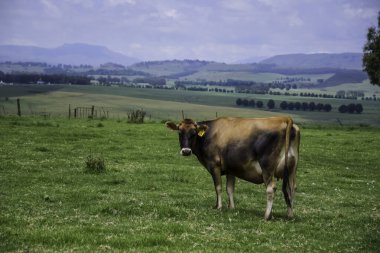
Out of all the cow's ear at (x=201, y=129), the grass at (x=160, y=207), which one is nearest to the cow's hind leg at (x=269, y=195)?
the grass at (x=160, y=207)

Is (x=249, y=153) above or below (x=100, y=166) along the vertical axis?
above

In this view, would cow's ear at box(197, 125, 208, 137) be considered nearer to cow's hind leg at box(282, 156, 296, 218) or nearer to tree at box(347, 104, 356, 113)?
cow's hind leg at box(282, 156, 296, 218)

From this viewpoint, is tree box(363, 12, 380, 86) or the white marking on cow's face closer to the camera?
the white marking on cow's face

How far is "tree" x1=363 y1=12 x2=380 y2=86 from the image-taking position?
69.3 m

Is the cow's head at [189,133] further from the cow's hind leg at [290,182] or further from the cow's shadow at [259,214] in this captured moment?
the cow's hind leg at [290,182]

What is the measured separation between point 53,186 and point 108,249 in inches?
425

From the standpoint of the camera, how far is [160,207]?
16719 mm

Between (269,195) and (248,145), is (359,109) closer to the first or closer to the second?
(248,145)

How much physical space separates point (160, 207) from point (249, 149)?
3511 millimetres

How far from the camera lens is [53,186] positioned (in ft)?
71.1

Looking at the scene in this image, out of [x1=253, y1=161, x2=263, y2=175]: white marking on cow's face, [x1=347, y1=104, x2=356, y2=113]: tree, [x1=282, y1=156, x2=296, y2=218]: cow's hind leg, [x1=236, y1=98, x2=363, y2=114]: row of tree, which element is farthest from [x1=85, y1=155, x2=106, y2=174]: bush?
[x1=347, y1=104, x2=356, y2=113]: tree

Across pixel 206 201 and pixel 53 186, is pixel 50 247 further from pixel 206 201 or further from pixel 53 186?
pixel 53 186

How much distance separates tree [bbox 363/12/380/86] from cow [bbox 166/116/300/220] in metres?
57.1

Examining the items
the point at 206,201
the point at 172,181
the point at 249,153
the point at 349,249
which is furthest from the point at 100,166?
the point at 349,249
